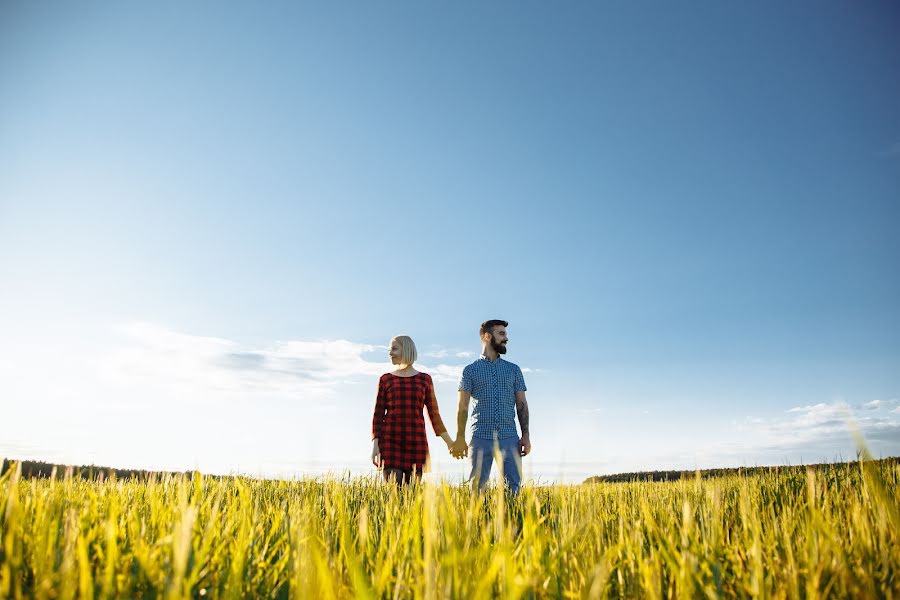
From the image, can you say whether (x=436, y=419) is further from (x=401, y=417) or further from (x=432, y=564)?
(x=432, y=564)

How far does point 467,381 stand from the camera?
6965 mm

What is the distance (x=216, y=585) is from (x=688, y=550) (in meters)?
1.50

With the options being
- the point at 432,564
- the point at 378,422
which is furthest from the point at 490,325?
the point at 432,564

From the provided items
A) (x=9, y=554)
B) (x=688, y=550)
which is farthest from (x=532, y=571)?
(x=9, y=554)

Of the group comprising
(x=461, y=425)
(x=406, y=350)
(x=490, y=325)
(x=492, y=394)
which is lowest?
(x=461, y=425)

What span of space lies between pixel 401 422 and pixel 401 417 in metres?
0.06

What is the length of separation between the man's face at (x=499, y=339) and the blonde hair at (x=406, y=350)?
1.03 m

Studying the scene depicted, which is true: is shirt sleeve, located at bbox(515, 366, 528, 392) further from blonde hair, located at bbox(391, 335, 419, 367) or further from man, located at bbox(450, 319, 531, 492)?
blonde hair, located at bbox(391, 335, 419, 367)

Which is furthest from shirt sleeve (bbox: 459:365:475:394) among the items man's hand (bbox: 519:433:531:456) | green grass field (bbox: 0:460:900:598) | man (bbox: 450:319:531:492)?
green grass field (bbox: 0:460:900:598)

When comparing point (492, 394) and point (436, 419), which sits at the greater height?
point (492, 394)

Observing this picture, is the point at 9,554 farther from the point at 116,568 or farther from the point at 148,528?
the point at 148,528

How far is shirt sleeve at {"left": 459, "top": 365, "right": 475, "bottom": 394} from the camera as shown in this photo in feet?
22.8

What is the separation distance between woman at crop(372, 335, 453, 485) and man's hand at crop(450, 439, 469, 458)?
0.36 meters

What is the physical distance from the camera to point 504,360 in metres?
7.17
